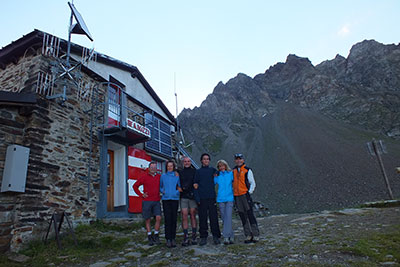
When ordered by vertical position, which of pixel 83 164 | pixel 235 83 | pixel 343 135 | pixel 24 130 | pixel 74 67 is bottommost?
pixel 83 164

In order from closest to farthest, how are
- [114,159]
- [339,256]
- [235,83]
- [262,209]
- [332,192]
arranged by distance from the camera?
[339,256] → [114,159] → [262,209] → [332,192] → [235,83]

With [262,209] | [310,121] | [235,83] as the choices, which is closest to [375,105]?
[310,121]

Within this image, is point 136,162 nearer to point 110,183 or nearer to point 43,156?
point 110,183

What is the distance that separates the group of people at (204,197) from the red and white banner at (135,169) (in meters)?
3.80

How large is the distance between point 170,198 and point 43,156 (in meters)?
3.70

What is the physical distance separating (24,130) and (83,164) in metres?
1.90

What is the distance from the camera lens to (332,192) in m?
23.6

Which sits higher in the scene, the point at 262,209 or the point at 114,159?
the point at 114,159

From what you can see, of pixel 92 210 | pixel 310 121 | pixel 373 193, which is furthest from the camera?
pixel 310 121

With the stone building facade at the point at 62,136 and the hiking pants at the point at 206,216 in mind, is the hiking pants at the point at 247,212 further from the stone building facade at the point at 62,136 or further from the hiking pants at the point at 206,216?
the stone building facade at the point at 62,136

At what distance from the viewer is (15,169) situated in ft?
19.0

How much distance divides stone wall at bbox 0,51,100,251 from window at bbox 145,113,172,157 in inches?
135

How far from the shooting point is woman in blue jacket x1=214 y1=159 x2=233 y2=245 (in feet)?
16.7

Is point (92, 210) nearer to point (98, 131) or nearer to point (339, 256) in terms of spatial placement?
point (98, 131)
